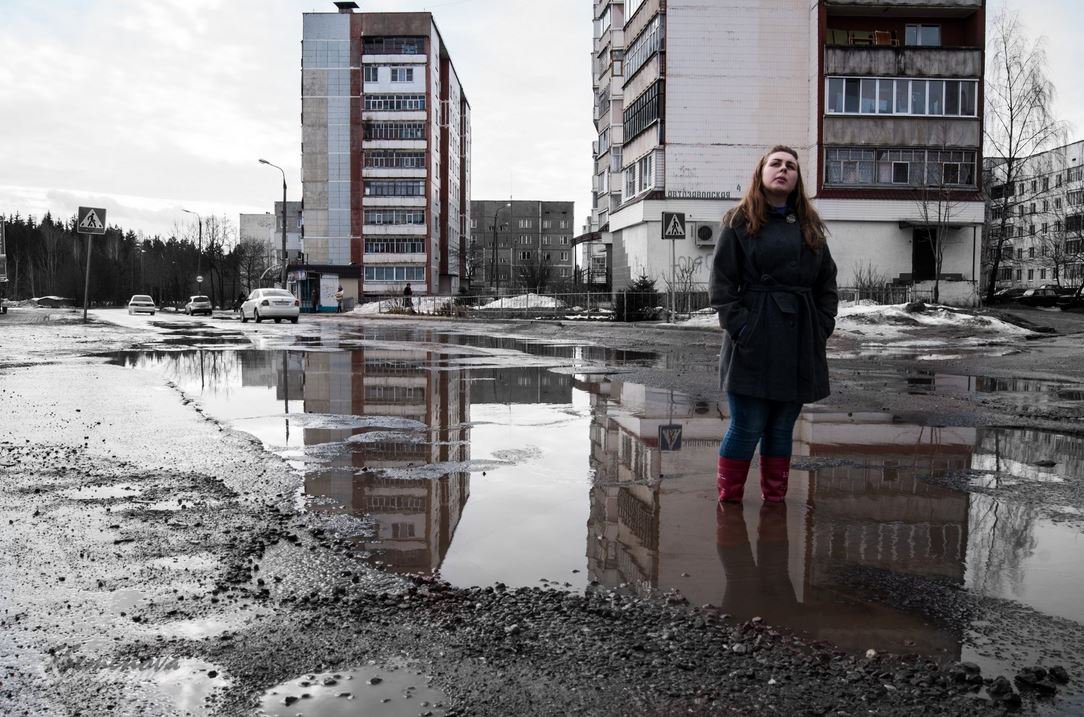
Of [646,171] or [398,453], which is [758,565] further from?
[646,171]

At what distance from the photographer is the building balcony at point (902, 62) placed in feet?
128

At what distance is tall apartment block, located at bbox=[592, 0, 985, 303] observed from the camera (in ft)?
129

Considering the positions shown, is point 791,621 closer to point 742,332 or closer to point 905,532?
point 905,532

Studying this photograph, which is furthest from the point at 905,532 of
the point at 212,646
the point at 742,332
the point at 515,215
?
the point at 515,215

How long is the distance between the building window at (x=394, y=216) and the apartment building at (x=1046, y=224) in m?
48.8

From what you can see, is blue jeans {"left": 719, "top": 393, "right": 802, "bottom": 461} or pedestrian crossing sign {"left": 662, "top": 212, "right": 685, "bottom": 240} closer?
blue jeans {"left": 719, "top": 393, "right": 802, "bottom": 461}

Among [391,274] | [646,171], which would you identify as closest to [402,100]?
[391,274]

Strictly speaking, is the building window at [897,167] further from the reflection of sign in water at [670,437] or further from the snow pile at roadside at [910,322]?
the reflection of sign in water at [670,437]

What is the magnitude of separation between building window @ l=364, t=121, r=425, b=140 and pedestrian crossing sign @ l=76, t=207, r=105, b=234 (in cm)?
5914

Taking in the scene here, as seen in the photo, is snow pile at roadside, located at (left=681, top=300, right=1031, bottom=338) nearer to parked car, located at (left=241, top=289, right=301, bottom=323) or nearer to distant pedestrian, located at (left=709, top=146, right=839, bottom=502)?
distant pedestrian, located at (left=709, top=146, right=839, bottom=502)

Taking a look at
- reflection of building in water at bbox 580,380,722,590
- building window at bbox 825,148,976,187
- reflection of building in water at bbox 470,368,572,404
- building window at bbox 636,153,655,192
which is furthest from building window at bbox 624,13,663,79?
reflection of building in water at bbox 580,380,722,590

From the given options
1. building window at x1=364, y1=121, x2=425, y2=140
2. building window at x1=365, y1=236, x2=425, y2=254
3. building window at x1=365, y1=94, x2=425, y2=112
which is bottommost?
building window at x1=365, y1=236, x2=425, y2=254

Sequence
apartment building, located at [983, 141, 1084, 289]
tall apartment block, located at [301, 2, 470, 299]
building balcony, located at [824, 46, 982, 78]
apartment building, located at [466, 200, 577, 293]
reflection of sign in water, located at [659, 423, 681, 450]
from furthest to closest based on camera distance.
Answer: apartment building, located at [466, 200, 577, 293]
tall apartment block, located at [301, 2, 470, 299]
apartment building, located at [983, 141, 1084, 289]
building balcony, located at [824, 46, 982, 78]
reflection of sign in water, located at [659, 423, 681, 450]

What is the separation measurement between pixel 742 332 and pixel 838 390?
612 centimetres
